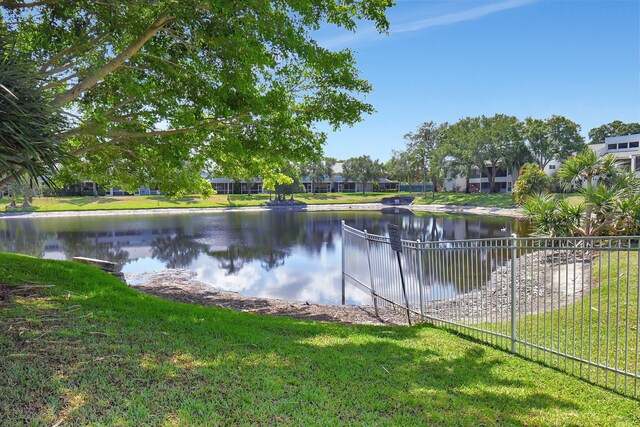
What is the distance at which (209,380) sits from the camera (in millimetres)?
3625

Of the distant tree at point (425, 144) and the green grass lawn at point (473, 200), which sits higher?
the distant tree at point (425, 144)

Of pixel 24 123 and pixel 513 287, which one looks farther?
pixel 513 287

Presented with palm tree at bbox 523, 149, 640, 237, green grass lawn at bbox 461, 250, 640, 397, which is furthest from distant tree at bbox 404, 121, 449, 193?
green grass lawn at bbox 461, 250, 640, 397

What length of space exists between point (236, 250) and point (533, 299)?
14.8m

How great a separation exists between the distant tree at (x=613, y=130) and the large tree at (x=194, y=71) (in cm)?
7884

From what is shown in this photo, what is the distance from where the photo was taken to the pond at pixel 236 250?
13.4 metres

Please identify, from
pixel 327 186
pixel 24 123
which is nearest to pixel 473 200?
pixel 327 186

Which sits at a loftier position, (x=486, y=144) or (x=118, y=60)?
(x=486, y=144)

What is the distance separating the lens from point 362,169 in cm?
7275

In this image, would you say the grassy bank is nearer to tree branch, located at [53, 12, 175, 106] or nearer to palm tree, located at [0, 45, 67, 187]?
tree branch, located at [53, 12, 175, 106]

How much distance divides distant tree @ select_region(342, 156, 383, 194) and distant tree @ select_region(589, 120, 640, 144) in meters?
37.5

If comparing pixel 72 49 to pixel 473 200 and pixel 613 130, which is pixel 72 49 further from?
pixel 613 130

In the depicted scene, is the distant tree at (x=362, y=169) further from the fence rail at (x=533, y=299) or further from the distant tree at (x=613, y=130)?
the fence rail at (x=533, y=299)

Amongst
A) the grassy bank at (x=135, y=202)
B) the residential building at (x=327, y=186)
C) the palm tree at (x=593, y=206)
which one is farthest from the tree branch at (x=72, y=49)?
the residential building at (x=327, y=186)
